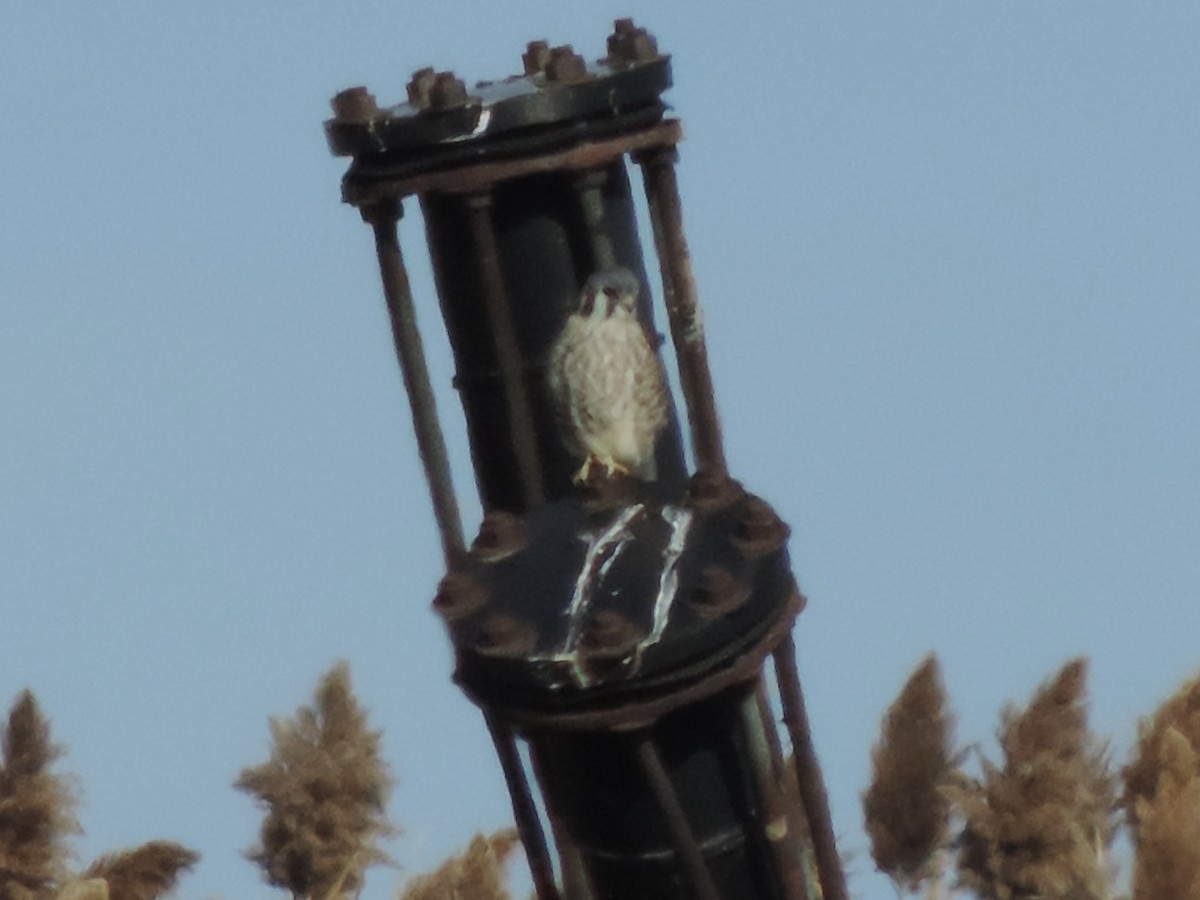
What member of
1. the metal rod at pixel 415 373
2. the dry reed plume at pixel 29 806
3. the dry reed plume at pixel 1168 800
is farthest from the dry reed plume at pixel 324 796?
the metal rod at pixel 415 373

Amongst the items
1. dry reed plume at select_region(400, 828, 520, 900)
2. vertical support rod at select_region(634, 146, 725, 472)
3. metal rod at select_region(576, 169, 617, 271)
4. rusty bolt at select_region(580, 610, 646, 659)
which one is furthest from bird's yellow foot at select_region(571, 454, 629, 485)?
dry reed plume at select_region(400, 828, 520, 900)

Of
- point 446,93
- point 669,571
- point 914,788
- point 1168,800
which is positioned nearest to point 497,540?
point 669,571

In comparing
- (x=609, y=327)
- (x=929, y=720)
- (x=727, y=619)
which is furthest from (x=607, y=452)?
(x=929, y=720)

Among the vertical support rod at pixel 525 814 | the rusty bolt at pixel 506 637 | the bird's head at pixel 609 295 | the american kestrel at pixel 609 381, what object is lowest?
the vertical support rod at pixel 525 814

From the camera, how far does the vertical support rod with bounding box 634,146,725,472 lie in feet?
7.14

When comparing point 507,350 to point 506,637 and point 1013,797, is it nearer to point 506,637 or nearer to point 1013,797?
point 506,637

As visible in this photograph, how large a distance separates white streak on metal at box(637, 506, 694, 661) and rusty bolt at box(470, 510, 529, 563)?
0.15 m

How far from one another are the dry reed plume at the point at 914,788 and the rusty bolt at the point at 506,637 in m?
2.18

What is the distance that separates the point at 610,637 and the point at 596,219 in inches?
24.1

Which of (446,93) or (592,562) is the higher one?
(446,93)

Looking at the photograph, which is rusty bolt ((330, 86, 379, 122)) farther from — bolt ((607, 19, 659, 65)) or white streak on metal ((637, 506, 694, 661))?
white streak on metal ((637, 506, 694, 661))

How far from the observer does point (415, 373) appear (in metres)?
2.21

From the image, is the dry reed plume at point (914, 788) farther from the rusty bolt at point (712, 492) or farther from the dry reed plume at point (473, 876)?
the rusty bolt at point (712, 492)

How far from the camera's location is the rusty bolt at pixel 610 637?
172 centimetres
